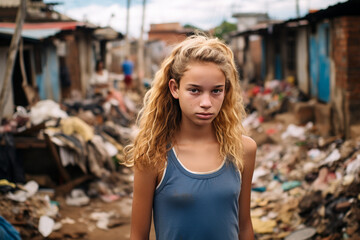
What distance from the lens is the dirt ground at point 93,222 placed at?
18.5ft

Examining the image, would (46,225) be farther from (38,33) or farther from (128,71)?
(128,71)

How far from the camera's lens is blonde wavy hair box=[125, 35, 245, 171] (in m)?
1.81

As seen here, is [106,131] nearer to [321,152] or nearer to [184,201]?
[321,152]

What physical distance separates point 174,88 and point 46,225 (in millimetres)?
4274

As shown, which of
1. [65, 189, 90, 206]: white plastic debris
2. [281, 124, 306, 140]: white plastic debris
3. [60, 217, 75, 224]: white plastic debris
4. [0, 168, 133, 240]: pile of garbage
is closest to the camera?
[0, 168, 133, 240]: pile of garbage

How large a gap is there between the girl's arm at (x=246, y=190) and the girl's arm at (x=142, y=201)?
0.43m

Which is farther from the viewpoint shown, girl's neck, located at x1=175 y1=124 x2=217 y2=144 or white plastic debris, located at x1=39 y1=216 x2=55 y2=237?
white plastic debris, located at x1=39 y1=216 x2=55 y2=237

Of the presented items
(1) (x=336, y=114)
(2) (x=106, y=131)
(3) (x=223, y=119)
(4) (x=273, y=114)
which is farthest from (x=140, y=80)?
(3) (x=223, y=119)

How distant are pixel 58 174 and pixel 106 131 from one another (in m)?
2.27

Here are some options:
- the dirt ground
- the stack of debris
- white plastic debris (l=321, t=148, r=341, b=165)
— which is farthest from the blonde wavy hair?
white plastic debris (l=321, t=148, r=341, b=165)

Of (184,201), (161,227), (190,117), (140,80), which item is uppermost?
(190,117)

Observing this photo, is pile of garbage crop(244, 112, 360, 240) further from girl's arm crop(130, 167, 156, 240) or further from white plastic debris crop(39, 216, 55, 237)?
girl's arm crop(130, 167, 156, 240)

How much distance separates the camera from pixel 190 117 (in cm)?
182

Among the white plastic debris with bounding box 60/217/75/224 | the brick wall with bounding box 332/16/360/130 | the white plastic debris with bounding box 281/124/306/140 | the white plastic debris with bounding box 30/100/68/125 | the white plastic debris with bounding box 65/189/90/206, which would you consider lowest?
the white plastic debris with bounding box 65/189/90/206
